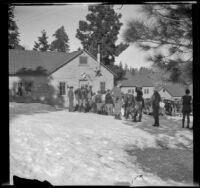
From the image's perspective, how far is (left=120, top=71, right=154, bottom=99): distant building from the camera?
339cm

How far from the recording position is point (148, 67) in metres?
3.38

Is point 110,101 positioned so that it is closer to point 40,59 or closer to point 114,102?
point 114,102

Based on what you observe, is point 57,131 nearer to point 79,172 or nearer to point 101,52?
point 79,172

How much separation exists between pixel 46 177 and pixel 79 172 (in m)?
0.39

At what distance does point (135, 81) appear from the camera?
3.41 m

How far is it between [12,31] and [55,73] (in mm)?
744

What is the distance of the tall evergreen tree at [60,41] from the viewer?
139 inches

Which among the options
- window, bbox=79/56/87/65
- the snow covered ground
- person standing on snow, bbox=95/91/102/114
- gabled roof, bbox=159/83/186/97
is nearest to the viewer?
the snow covered ground

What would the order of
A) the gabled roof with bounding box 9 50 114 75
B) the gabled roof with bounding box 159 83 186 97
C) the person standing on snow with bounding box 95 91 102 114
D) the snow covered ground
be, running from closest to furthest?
1. the snow covered ground
2. the gabled roof with bounding box 159 83 186 97
3. the gabled roof with bounding box 9 50 114 75
4. the person standing on snow with bounding box 95 91 102 114

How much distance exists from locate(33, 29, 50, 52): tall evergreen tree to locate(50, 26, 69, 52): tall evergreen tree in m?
0.08

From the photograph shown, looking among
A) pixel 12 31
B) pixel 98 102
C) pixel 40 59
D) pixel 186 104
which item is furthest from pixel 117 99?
pixel 12 31

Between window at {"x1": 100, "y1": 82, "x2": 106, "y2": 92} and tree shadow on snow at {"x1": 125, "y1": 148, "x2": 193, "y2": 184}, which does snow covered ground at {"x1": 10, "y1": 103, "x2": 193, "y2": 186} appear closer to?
tree shadow on snow at {"x1": 125, "y1": 148, "x2": 193, "y2": 184}

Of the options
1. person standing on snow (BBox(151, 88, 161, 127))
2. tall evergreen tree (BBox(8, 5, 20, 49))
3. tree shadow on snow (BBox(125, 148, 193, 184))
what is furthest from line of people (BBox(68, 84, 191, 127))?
tall evergreen tree (BBox(8, 5, 20, 49))

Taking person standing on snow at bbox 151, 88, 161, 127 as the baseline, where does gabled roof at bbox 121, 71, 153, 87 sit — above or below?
above
